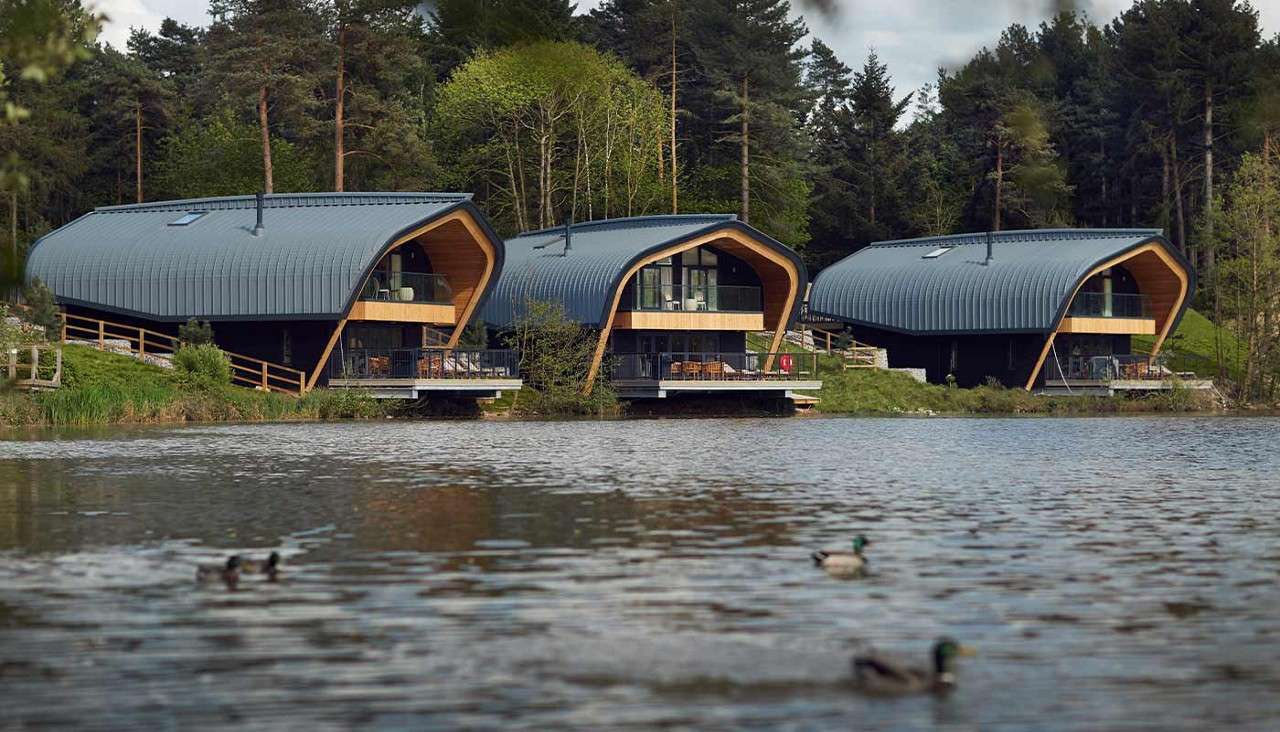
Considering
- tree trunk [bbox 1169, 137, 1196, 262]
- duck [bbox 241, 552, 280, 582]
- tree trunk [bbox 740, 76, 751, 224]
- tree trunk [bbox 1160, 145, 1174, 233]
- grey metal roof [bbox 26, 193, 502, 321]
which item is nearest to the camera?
duck [bbox 241, 552, 280, 582]

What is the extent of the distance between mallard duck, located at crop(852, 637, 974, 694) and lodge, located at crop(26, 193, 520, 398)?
45.2 metres

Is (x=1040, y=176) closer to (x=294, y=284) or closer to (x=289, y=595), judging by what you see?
(x=294, y=284)

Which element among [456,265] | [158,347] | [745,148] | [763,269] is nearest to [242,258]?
[158,347]

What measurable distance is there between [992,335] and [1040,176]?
2184cm

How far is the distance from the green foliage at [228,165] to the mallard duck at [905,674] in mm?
80121

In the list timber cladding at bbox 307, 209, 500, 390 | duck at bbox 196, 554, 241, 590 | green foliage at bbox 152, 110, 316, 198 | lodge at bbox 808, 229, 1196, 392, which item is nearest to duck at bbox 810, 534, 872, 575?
duck at bbox 196, 554, 241, 590

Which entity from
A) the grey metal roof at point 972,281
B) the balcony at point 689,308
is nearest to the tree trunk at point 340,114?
the balcony at point 689,308

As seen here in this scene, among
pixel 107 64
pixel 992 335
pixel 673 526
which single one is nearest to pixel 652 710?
pixel 673 526

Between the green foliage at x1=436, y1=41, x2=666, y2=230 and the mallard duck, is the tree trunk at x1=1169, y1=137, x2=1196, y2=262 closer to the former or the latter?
the green foliage at x1=436, y1=41, x2=666, y2=230

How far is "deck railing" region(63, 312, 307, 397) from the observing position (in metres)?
56.6

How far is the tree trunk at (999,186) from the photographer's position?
9319 centimetres

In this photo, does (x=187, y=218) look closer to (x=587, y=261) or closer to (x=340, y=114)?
(x=340, y=114)

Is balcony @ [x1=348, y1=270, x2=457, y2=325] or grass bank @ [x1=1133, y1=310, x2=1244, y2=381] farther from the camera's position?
grass bank @ [x1=1133, y1=310, x2=1244, y2=381]

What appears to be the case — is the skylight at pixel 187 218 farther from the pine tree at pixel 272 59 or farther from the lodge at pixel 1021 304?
the lodge at pixel 1021 304
